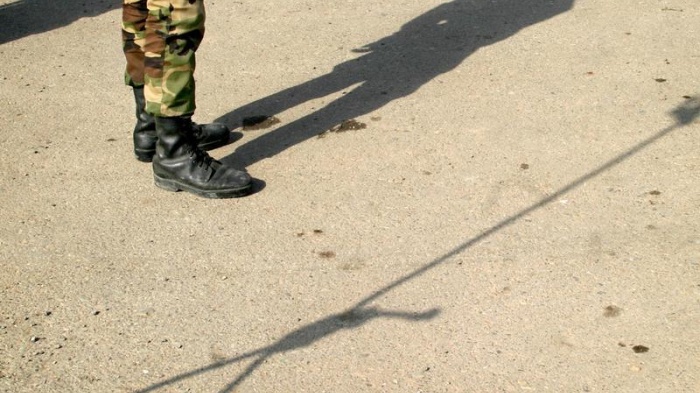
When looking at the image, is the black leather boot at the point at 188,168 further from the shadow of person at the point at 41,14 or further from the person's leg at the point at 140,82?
the shadow of person at the point at 41,14

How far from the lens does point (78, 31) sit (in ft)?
21.2

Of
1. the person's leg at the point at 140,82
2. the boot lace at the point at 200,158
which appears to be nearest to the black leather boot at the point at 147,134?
the person's leg at the point at 140,82

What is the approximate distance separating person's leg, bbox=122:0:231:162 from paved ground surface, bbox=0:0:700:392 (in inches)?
5.1

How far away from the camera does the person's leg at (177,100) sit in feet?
14.2

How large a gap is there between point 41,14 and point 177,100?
9.04ft

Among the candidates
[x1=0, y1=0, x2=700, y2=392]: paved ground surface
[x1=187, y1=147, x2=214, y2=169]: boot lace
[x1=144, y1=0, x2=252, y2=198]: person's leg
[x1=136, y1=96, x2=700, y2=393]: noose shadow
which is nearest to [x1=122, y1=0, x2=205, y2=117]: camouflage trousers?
[x1=144, y1=0, x2=252, y2=198]: person's leg

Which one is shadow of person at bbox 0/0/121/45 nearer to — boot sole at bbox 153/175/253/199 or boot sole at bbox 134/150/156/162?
boot sole at bbox 134/150/156/162

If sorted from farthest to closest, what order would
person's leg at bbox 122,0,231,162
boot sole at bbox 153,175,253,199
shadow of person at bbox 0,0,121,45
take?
shadow of person at bbox 0,0,121,45, person's leg at bbox 122,0,231,162, boot sole at bbox 153,175,253,199

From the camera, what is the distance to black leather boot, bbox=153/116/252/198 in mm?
4438

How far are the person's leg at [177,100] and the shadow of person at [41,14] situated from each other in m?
2.31

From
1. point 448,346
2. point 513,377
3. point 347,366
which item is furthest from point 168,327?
point 513,377

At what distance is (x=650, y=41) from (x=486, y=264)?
249cm

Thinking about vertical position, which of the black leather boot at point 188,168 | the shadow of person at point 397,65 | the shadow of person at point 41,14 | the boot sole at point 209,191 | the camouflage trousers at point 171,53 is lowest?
the shadow of person at point 41,14

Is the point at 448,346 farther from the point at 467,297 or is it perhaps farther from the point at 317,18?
the point at 317,18
